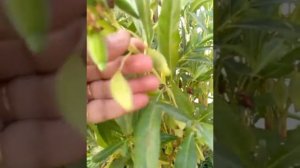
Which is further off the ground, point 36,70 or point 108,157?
point 36,70

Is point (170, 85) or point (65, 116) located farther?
point (170, 85)

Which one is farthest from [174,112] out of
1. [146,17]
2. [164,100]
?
[146,17]

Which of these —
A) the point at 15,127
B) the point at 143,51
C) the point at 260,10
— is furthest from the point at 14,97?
the point at 260,10

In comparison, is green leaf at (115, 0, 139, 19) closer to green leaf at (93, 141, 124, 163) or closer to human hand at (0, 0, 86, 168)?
human hand at (0, 0, 86, 168)

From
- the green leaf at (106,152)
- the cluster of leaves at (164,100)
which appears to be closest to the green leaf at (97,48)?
the cluster of leaves at (164,100)

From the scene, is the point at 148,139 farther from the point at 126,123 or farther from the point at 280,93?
the point at 280,93

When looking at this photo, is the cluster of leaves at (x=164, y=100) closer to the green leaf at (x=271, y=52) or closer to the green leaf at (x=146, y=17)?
the green leaf at (x=146, y=17)

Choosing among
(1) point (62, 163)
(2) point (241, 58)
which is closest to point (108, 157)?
(1) point (62, 163)

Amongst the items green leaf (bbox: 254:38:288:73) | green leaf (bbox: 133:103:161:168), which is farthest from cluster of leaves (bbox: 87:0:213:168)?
green leaf (bbox: 254:38:288:73)

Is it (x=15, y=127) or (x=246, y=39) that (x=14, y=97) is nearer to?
(x=15, y=127)
